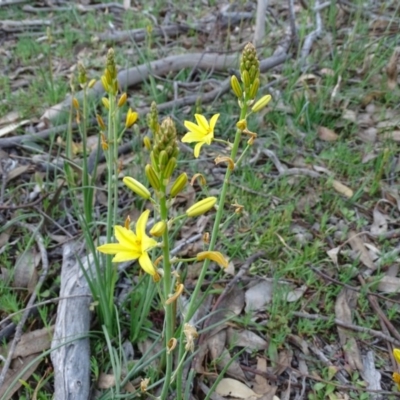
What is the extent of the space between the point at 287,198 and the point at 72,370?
1.58 meters

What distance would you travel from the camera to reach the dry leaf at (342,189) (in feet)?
8.88

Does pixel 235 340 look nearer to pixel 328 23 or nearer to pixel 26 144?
pixel 26 144

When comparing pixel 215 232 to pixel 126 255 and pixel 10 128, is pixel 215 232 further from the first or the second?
pixel 10 128

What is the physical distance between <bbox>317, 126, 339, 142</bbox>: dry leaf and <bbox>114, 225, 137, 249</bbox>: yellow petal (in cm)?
240

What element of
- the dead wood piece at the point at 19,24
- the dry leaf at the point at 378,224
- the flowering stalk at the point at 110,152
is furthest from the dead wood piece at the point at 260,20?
the flowering stalk at the point at 110,152

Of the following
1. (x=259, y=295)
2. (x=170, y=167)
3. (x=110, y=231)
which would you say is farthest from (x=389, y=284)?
(x=170, y=167)

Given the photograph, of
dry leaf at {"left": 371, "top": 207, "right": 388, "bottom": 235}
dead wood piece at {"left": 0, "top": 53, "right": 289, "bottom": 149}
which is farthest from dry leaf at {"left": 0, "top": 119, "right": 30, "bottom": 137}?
dry leaf at {"left": 371, "top": 207, "right": 388, "bottom": 235}

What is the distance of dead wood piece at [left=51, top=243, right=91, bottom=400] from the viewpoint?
5.38ft

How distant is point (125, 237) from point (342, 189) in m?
A: 2.01

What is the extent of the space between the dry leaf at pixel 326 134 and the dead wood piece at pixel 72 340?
6.49 feet

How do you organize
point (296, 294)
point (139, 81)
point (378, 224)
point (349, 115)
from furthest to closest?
point (139, 81) < point (349, 115) < point (378, 224) < point (296, 294)

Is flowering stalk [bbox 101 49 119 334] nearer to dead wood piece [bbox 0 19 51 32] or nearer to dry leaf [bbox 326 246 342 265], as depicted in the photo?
dry leaf [bbox 326 246 342 265]

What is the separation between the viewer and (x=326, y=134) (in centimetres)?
315

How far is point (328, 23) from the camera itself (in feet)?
14.5
